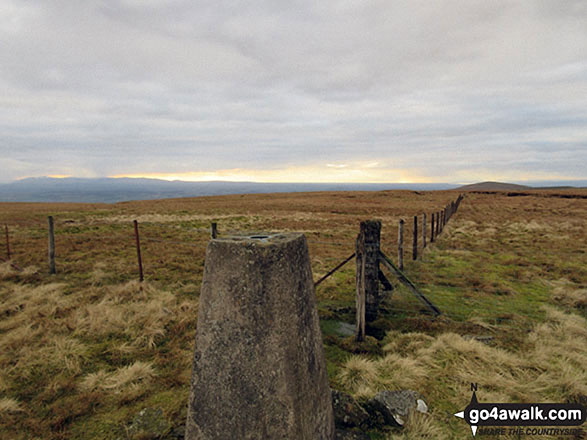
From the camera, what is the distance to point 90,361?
4840 millimetres

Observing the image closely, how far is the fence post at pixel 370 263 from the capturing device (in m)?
5.20

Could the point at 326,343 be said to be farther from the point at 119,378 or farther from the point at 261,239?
the point at 261,239

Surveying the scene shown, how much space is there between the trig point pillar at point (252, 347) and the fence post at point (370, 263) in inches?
114

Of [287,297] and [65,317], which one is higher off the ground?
[287,297]

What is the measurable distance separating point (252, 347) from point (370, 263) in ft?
13.3

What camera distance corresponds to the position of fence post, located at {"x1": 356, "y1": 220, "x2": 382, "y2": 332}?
17.1ft

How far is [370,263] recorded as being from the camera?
595 centimetres

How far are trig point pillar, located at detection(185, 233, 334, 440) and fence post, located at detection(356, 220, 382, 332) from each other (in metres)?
2.89

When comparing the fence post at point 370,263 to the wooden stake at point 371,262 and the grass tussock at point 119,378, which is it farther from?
the grass tussock at point 119,378

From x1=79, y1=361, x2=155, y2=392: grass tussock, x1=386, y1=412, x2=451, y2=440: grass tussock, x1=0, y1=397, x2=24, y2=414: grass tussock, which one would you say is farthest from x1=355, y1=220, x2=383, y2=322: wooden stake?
x1=0, y1=397, x2=24, y2=414: grass tussock

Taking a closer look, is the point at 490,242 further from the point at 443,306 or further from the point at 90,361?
the point at 90,361

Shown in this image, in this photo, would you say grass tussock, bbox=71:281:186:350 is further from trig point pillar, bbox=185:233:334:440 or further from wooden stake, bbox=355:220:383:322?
wooden stake, bbox=355:220:383:322

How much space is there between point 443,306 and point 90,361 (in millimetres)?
6963

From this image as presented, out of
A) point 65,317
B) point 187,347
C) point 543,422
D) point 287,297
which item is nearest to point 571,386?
point 543,422
